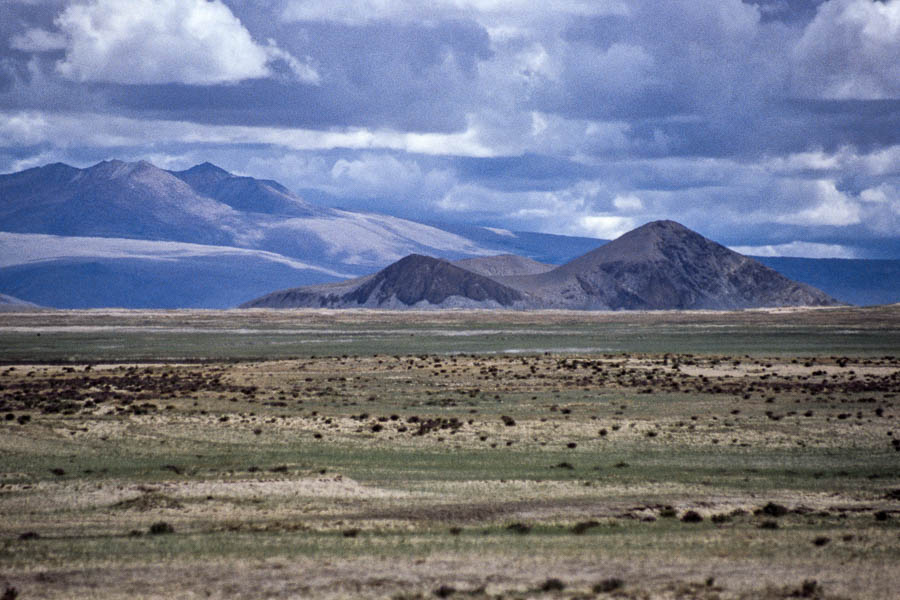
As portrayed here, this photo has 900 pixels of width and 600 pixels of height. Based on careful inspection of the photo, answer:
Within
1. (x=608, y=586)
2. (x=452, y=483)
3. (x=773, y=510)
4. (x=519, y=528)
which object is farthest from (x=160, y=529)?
(x=773, y=510)

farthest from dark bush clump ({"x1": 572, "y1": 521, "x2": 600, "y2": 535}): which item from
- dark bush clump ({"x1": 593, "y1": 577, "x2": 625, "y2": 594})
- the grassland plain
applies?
dark bush clump ({"x1": 593, "y1": 577, "x2": 625, "y2": 594})

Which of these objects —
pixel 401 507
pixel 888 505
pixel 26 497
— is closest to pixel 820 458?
pixel 888 505

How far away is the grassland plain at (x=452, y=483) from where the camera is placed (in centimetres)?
1908

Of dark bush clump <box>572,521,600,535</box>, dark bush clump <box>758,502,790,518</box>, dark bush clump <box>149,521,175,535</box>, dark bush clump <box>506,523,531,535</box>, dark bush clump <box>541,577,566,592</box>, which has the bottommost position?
dark bush clump <box>149,521,175,535</box>

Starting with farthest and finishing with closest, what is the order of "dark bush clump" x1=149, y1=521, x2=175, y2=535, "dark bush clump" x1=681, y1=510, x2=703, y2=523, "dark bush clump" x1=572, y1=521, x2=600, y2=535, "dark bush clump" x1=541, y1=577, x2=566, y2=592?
"dark bush clump" x1=681, y1=510, x2=703, y2=523
"dark bush clump" x1=149, y1=521, x2=175, y2=535
"dark bush clump" x1=572, y1=521, x2=600, y2=535
"dark bush clump" x1=541, y1=577, x2=566, y2=592

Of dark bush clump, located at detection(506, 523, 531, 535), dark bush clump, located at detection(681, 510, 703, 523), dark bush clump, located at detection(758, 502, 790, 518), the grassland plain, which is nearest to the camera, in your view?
the grassland plain

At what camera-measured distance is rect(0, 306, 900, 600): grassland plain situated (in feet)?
62.6

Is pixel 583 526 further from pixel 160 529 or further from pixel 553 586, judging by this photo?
pixel 160 529

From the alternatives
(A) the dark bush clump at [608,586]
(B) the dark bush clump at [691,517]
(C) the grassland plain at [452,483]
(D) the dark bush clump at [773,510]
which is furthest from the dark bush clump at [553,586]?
(D) the dark bush clump at [773,510]

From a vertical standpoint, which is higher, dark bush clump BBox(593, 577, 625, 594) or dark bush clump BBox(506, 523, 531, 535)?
dark bush clump BBox(593, 577, 625, 594)

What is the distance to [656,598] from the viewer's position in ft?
55.9

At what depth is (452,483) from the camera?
99.8 ft

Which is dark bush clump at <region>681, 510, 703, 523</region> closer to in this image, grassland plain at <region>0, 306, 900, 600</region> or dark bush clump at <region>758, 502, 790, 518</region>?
grassland plain at <region>0, 306, 900, 600</region>

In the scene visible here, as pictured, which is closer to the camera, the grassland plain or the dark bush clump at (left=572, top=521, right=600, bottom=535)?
the grassland plain
